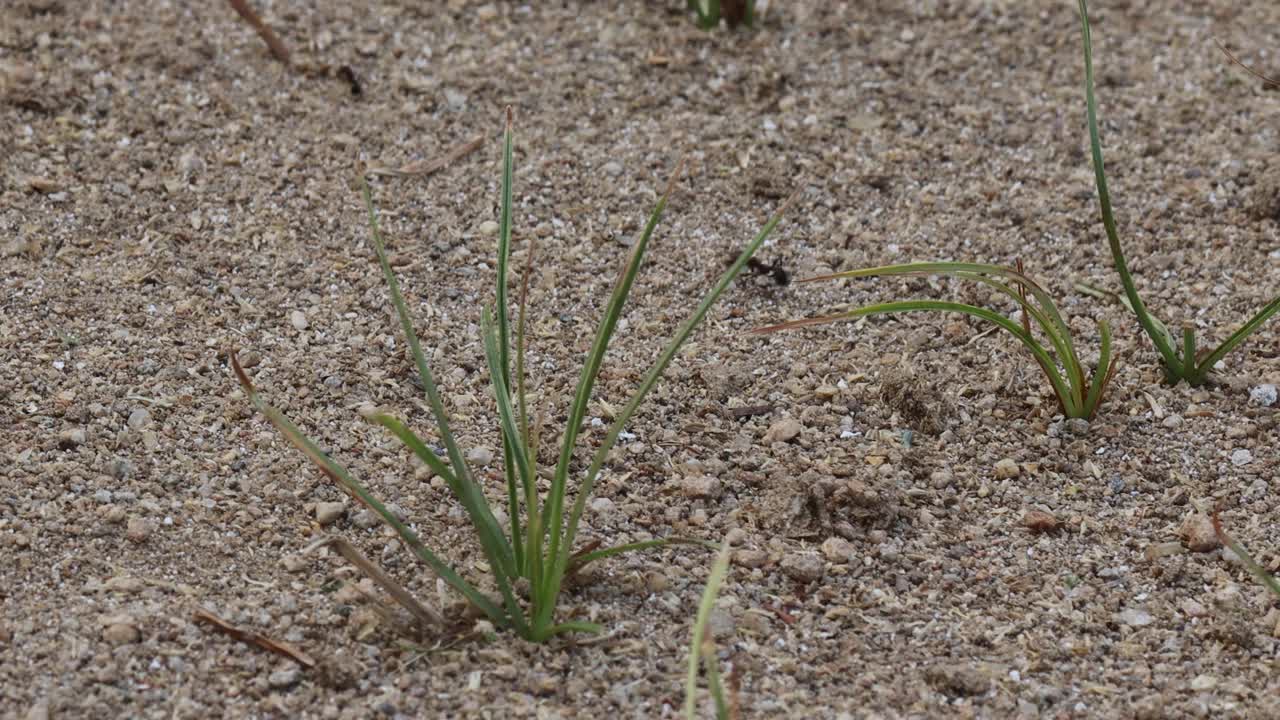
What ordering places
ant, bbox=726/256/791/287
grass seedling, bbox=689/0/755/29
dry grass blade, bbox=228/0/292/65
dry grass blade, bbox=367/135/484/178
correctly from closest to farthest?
ant, bbox=726/256/791/287
dry grass blade, bbox=367/135/484/178
dry grass blade, bbox=228/0/292/65
grass seedling, bbox=689/0/755/29

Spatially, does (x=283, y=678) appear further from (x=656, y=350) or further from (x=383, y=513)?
(x=656, y=350)

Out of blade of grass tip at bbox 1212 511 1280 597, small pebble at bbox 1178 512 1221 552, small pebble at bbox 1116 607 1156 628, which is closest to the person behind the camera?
blade of grass tip at bbox 1212 511 1280 597

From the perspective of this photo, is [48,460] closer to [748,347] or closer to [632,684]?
[632,684]

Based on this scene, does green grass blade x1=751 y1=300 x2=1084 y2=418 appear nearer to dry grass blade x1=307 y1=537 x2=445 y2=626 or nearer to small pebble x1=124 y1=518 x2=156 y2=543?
dry grass blade x1=307 y1=537 x2=445 y2=626

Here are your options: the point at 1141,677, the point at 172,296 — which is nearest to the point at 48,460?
the point at 172,296

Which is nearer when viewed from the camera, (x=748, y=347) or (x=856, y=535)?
(x=856, y=535)

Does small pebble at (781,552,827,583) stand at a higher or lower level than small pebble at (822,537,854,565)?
lower

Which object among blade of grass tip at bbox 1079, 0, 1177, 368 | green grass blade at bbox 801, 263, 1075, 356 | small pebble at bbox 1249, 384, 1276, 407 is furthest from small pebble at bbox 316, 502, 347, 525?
small pebble at bbox 1249, 384, 1276, 407
